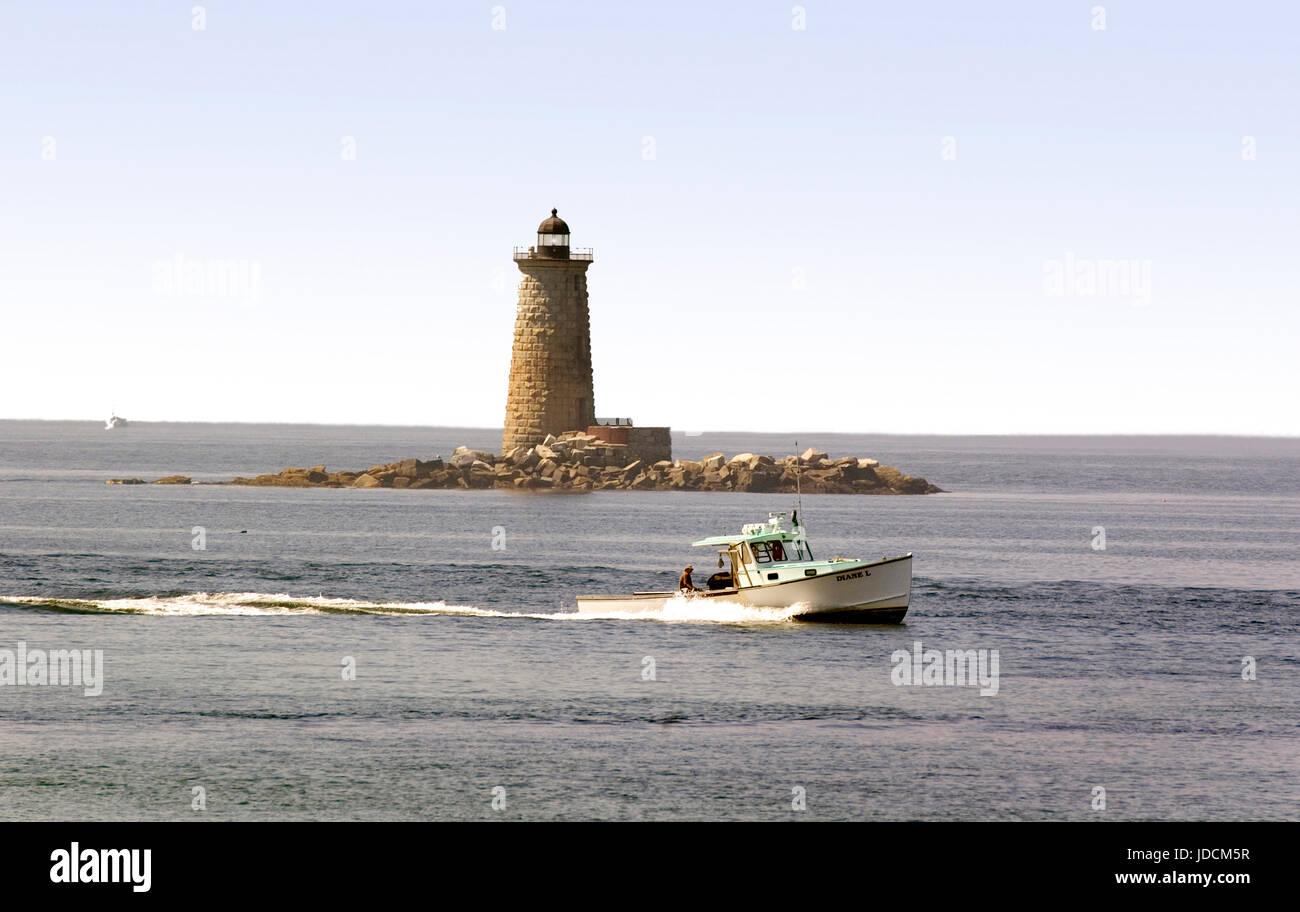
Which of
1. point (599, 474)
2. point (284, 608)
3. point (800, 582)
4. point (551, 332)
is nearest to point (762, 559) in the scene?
point (800, 582)

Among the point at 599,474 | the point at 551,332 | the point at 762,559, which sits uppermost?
the point at 551,332

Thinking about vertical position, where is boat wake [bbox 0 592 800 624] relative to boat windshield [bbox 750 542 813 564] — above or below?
below

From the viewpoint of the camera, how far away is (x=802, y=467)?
132 metres

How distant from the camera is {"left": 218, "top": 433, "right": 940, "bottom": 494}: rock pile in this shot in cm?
11138

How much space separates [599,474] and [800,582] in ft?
223

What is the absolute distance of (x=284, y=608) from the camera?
50094mm

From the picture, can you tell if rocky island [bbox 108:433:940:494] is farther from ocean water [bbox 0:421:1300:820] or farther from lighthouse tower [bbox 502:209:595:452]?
ocean water [bbox 0:421:1300:820]

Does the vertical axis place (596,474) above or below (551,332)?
below

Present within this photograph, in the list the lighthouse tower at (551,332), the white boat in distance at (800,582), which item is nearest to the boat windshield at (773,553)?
the white boat in distance at (800,582)

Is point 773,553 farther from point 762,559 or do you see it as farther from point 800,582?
point 800,582

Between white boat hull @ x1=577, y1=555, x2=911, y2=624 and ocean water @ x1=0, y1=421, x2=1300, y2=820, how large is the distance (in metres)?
0.58

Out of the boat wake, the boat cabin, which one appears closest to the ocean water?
the boat wake
